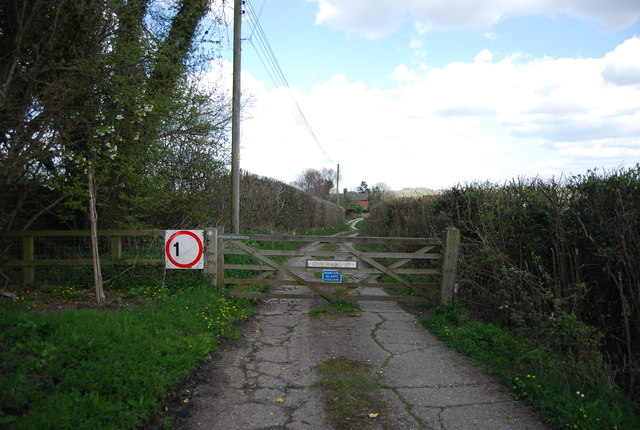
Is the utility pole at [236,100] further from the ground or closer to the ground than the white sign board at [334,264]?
further from the ground

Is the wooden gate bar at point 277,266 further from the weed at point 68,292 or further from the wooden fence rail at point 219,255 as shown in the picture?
the weed at point 68,292

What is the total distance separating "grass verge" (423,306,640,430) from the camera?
3.79 meters

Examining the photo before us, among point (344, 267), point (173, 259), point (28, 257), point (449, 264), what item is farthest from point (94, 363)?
point (449, 264)

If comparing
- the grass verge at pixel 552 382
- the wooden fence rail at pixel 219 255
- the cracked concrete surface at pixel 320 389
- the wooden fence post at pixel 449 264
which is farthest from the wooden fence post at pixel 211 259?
the grass verge at pixel 552 382

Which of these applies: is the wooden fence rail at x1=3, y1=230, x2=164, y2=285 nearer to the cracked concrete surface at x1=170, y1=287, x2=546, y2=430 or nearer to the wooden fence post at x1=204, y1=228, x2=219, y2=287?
the wooden fence post at x1=204, y1=228, x2=219, y2=287

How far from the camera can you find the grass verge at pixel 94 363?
3.38 m

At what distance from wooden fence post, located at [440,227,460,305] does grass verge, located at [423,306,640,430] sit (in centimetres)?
180

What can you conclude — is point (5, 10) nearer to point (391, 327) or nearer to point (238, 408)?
point (238, 408)

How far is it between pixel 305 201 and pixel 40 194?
18789 mm

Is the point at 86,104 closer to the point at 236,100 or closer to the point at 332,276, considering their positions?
the point at 236,100

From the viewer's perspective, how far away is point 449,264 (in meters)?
8.02

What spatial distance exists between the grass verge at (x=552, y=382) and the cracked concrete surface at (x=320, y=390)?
0.59ft

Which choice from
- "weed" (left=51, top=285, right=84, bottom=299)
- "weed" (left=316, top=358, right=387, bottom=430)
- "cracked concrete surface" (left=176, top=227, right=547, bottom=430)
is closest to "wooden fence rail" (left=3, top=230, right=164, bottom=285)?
"weed" (left=51, top=285, right=84, bottom=299)

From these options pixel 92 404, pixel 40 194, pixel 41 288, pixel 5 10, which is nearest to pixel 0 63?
pixel 5 10
